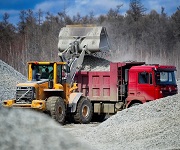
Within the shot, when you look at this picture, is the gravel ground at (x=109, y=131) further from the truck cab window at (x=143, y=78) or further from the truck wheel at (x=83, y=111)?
the truck cab window at (x=143, y=78)

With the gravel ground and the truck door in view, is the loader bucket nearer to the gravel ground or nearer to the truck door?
the truck door

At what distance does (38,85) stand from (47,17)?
38.8m

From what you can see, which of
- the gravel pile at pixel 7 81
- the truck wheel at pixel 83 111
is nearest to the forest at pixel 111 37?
the gravel pile at pixel 7 81

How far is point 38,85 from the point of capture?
52.0 feet

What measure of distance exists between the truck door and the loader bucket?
2.68 m

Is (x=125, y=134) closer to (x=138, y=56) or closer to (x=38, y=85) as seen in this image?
(x=38, y=85)

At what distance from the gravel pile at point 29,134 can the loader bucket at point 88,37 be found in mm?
10747

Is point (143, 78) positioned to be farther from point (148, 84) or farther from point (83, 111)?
point (83, 111)

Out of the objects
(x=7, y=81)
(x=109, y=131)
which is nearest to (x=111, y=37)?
(x=7, y=81)

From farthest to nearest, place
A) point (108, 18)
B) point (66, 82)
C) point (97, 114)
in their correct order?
point (108, 18) < point (97, 114) < point (66, 82)

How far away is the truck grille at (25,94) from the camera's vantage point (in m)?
15.6

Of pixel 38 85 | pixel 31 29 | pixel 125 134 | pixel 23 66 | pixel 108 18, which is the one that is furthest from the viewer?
pixel 108 18

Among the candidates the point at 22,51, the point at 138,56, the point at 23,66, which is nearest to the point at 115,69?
the point at 23,66

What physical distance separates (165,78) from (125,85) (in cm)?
166
